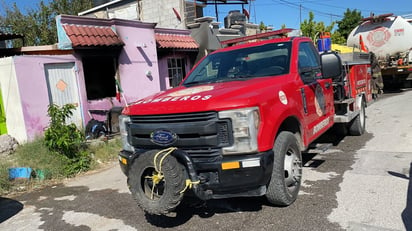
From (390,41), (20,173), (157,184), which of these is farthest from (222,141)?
(390,41)

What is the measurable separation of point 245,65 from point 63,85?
5.77 metres

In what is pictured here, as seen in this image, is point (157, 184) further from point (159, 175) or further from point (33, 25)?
→ point (33, 25)

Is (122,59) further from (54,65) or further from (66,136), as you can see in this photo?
(66,136)

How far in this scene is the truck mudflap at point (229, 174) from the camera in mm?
3320

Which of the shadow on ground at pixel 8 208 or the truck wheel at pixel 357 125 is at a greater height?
the truck wheel at pixel 357 125

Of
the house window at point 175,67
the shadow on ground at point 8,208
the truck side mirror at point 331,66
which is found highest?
the house window at point 175,67

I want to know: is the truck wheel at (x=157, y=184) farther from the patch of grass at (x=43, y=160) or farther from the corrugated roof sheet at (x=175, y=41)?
the corrugated roof sheet at (x=175, y=41)

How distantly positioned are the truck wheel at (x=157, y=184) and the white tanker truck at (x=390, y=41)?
12815 mm

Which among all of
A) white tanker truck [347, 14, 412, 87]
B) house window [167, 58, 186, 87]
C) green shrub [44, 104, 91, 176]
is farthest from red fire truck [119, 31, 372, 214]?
white tanker truck [347, 14, 412, 87]

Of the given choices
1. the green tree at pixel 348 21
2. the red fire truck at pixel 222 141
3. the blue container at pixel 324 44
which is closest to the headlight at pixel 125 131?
the red fire truck at pixel 222 141

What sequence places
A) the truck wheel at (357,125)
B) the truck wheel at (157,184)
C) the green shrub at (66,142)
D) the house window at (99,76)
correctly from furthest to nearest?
the house window at (99,76) → the truck wheel at (357,125) → the green shrub at (66,142) → the truck wheel at (157,184)

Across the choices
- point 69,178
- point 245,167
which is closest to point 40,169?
point 69,178

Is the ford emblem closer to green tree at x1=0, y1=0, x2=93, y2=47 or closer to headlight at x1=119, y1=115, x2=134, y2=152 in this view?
headlight at x1=119, y1=115, x2=134, y2=152

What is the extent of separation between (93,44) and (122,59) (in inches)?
49.6
